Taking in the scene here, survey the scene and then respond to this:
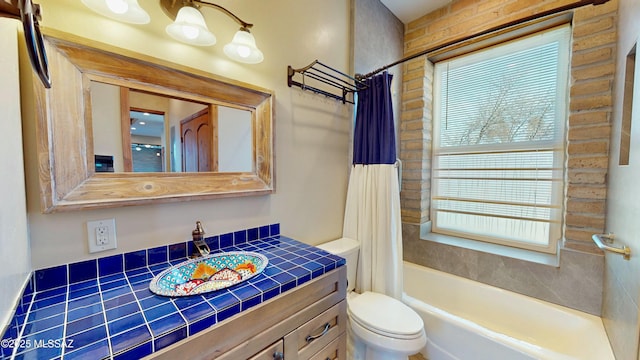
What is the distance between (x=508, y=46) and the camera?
6.47 ft

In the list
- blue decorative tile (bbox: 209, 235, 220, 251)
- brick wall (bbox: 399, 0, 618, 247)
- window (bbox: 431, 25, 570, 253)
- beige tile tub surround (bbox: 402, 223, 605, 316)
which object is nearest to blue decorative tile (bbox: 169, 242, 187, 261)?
blue decorative tile (bbox: 209, 235, 220, 251)

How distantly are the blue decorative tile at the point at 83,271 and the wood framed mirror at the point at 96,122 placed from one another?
22cm

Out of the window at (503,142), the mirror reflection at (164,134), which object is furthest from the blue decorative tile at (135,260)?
the window at (503,142)

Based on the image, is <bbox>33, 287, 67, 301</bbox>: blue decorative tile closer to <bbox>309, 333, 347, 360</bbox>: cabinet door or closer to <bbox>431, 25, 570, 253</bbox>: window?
<bbox>309, 333, 347, 360</bbox>: cabinet door

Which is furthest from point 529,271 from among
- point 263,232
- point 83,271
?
point 83,271

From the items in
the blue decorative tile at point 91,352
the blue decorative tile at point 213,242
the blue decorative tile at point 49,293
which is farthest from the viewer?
Answer: the blue decorative tile at point 213,242

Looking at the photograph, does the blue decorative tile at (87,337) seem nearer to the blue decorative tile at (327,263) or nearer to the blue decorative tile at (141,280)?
the blue decorative tile at (141,280)

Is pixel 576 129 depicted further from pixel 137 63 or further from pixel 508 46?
pixel 137 63

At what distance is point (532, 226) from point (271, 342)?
6.90 feet

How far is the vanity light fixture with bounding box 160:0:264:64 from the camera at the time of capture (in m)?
1.02

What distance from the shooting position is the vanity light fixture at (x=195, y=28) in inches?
40.1

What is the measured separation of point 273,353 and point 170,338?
0.38 m

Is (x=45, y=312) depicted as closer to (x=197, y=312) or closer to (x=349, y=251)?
(x=197, y=312)

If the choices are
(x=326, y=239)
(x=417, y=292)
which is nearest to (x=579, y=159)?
(x=417, y=292)
